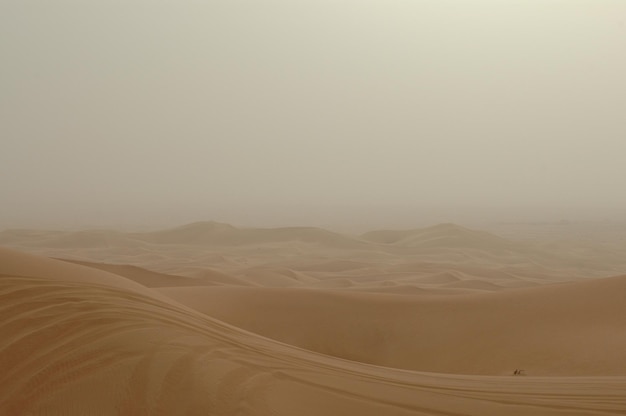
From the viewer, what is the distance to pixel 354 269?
11.0 meters

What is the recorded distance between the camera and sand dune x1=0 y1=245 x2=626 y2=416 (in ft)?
7.27

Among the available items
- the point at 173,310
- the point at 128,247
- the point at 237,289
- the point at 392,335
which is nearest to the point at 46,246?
the point at 128,247

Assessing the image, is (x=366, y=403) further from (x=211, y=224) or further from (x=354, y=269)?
(x=211, y=224)

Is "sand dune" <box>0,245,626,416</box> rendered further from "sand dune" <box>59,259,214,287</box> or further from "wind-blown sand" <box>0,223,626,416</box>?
"sand dune" <box>59,259,214,287</box>

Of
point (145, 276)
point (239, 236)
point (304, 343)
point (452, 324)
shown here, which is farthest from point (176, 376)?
point (239, 236)

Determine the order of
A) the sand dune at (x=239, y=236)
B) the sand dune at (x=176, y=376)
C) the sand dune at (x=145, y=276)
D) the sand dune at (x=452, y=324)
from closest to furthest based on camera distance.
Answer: the sand dune at (x=176, y=376) → the sand dune at (x=452, y=324) → the sand dune at (x=145, y=276) → the sand dune at (x=239, y=236)

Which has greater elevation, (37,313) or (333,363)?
(37,313)

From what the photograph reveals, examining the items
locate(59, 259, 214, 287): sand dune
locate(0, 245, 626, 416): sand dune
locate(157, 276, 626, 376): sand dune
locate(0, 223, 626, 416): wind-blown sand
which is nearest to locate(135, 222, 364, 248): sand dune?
locate(0, 223, 626, 416): wind-blown sand

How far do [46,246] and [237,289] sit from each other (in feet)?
31.9

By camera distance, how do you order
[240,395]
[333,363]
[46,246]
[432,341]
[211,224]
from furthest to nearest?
[211,224] → [46,246] → [432,341] → [333,363] → [240,395]

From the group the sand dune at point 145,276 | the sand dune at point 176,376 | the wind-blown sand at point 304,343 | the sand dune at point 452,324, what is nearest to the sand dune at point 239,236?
the wind-blown sand at point 304,343

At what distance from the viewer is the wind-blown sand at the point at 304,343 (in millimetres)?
2289

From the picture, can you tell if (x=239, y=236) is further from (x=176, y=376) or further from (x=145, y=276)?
(x=176, y=376)

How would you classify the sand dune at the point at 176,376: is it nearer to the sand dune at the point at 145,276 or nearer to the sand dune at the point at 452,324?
the sand dune at the point at 452,324
